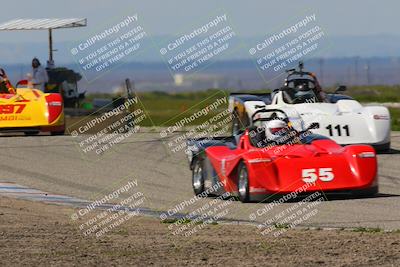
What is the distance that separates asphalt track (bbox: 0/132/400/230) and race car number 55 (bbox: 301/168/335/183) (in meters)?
0.37

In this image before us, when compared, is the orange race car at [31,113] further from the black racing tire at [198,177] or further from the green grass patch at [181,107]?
the black racing tire at [198,177]

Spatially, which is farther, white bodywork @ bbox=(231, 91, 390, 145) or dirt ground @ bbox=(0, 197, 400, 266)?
white bodywork @ bbox=(231, 91, 390, 145)

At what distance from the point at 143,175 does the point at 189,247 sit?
9.37 m

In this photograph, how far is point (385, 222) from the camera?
1388 cm

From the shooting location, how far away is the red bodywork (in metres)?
16.2

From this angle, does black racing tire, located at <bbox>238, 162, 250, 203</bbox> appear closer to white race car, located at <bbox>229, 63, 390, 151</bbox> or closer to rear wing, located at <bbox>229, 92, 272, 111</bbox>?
white race car, located at <bbox>229, 63, 390, 151</bbox>

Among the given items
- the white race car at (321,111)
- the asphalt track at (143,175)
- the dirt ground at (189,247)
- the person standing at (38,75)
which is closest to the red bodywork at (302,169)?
the asphalt track at (143,175)

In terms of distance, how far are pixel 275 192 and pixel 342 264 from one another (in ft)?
19.1

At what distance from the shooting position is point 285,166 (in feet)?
53.8

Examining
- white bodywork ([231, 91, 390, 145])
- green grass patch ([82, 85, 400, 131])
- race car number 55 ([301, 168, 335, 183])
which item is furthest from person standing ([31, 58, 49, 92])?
race car number 55 ([301, 168, 335, 183])

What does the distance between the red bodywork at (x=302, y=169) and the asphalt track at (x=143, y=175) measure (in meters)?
0.27

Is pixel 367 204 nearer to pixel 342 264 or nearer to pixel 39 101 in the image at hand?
pixel 342 264

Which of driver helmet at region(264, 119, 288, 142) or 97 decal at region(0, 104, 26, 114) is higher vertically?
driver helmet at region(264, 119, 288, 142)

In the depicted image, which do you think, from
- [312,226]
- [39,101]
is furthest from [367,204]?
[39,101]
